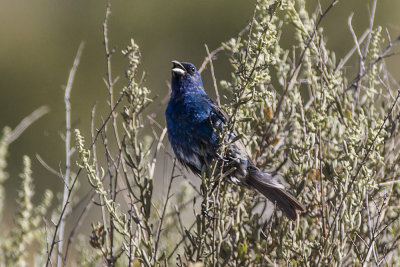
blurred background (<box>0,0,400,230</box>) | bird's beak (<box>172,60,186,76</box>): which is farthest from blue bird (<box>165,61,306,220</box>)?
blurred background (<box>0,0,400,230</box>)

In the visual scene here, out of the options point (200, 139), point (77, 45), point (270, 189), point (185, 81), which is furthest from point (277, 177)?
point (77, 45)

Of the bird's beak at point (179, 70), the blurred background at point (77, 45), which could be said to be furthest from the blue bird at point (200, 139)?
the blurred background at point (77, 45)

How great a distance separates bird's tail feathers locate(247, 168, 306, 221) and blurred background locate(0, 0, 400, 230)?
7.38 metres

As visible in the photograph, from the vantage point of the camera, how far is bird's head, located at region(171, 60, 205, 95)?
3795 mm

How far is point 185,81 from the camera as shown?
151 inches

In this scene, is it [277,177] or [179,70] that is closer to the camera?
[277,177]

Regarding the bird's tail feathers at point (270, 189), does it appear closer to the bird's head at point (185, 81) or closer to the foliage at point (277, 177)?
the foliage at point (277, 177)

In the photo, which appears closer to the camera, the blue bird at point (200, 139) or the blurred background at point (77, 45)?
the blue bird at point (200, 139)

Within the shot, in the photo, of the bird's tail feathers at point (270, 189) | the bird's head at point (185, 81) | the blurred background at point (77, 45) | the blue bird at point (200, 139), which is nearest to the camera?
the bird's tail feathers at point (270, 189)

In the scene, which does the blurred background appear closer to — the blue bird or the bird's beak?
the bird's beak

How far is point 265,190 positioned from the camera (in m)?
3.36

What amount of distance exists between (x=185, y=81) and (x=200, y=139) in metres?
0.48

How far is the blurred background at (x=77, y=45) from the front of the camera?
35.4ft

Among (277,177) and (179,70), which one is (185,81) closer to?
(179,70)
